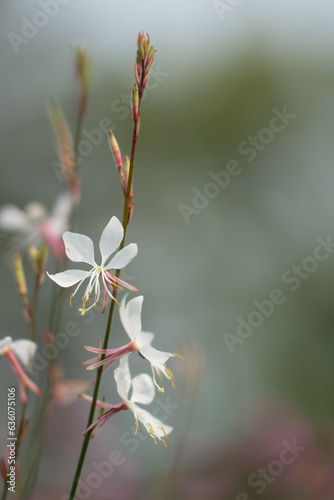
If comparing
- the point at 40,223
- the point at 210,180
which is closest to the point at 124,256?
the point at 40,223

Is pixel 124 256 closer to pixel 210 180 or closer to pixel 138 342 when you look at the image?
pixel 138 342

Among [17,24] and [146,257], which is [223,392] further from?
[17,24]

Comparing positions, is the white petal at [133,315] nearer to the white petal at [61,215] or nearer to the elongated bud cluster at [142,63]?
the elongated bud cluster at [142,63]

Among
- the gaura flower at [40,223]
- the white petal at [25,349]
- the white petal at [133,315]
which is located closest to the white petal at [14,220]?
the gaura flower at [40,223]

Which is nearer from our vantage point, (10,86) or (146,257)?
(10,86)

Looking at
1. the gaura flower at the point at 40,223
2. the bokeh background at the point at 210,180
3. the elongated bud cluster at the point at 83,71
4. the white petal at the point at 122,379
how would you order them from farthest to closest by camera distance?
the bokeh background at the point at 210,180 < the gaura flower at the point at 40,223 < the elongated bud cluster at the point at 83,71 < the white petal at the point at 122,379

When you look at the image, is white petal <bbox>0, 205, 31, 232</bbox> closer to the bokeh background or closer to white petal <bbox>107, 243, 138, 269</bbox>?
white petal <bbox>107, 243, 138, 269</bbox>

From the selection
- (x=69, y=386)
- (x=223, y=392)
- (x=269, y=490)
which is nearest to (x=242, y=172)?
(x=223, y=392)
